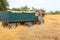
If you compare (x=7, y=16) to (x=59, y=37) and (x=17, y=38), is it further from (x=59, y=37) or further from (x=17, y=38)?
(x=59, y=37)

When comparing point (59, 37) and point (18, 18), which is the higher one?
point (59, 37)

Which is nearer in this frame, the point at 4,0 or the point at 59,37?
the point at 59,37

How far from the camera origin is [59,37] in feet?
31.9

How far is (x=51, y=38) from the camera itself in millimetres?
9797

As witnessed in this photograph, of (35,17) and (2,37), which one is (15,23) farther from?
(2,37)

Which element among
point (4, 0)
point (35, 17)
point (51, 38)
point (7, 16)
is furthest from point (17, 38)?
point (4, 0)

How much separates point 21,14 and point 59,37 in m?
14.3

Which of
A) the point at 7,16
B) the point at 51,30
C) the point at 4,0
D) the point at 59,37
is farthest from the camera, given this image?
the point at 4,0

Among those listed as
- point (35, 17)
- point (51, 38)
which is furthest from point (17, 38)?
point (35, 17)

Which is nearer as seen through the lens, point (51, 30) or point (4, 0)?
point (51, 30)

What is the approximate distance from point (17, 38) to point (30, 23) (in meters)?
13.0

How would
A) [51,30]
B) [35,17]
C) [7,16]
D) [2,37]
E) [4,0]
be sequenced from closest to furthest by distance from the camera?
1. [51,30]
2. [2,37]
3. [7,16]
4. [35,17]
5. [4,0]

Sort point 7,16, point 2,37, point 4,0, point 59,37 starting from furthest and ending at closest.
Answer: point 4,0
point 7,16
point 2,37
point 59,37

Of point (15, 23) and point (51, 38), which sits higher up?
point (51, 38)
